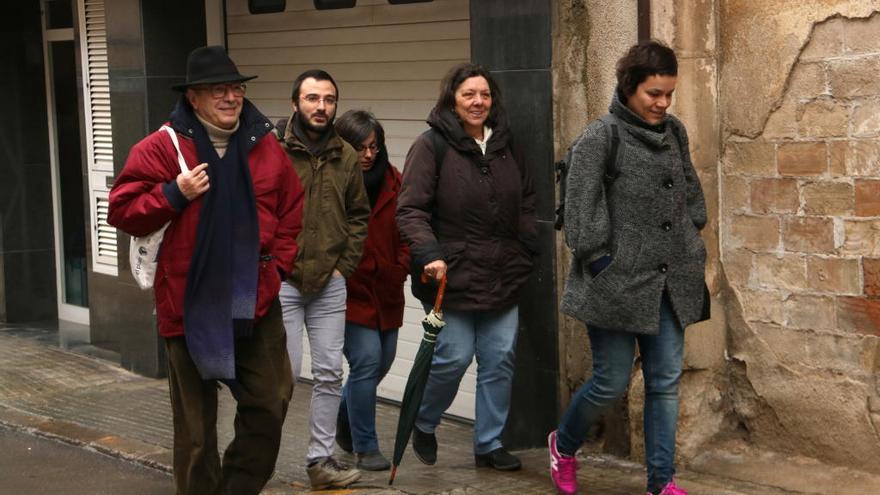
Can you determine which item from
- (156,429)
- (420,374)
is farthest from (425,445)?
(156,429)

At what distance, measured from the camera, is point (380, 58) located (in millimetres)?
8734

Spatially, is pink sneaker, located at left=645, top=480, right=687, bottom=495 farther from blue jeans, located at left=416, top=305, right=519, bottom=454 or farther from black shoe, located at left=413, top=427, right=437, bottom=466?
black shoe, located at left=413, top=427, right=437, bottom=466

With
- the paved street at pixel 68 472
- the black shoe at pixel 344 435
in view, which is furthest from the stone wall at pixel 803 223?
the paved street at pixel 68 472

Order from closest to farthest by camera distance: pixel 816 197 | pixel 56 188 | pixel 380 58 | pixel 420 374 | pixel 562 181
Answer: pixel 562 181 → pixel 816 197 → pixel 420 374 → pixel 380 58 → pixel 56 188

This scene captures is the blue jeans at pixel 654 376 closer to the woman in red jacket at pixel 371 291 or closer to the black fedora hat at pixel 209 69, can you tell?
the woman in red jacket at pixel 371 291

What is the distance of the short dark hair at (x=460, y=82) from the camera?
682cm

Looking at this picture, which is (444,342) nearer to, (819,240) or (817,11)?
(819,240)

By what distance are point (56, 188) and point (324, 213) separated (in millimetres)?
6258

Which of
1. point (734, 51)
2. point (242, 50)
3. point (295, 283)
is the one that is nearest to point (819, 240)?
point (734, 51)

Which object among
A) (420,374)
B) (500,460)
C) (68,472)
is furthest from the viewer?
(68,472)

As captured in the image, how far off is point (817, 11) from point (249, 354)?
108 inches

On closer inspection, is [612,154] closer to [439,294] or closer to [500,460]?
[439,294]

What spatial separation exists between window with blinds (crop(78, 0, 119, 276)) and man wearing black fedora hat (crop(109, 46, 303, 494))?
16.0ft

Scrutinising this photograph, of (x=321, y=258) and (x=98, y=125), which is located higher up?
(x=98, y=125)
